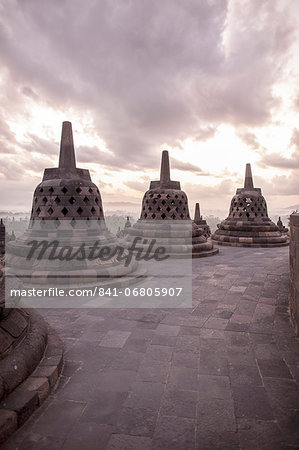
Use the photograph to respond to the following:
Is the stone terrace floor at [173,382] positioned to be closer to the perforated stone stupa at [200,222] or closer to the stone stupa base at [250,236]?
the stone stupa base at [250,236]

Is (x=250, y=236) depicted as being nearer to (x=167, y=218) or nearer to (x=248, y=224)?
(x=248, y=224)

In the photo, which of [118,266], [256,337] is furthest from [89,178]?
[256,337]

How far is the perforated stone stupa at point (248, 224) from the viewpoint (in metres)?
14.3

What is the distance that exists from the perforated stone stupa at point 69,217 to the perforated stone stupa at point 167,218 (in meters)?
3.94

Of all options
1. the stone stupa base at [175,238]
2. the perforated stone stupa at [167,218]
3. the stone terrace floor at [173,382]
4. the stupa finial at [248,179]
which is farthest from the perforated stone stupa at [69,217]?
the stupa finial at [248,179]

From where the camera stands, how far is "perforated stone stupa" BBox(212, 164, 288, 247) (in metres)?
14.3

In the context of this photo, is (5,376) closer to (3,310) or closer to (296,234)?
(3,310)

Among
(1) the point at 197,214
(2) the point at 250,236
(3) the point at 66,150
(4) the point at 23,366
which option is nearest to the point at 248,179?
(2) the point at 250,236

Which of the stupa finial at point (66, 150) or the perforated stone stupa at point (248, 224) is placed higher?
the stupa finial at point (66, 150)

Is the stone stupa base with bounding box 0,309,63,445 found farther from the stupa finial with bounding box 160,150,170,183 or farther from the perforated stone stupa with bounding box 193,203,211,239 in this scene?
the perforated stone stupa with bounding box 193,203,211,239

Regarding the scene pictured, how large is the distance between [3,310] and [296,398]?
3.01 meters

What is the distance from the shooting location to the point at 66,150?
805 centimetres

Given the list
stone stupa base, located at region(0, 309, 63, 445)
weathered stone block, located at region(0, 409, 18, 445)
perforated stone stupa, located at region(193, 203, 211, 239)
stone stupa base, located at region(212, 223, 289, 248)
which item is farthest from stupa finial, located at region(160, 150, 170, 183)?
weathered stone block, located at region(0, 409, 18, 445)

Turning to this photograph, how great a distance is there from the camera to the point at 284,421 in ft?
8.19
